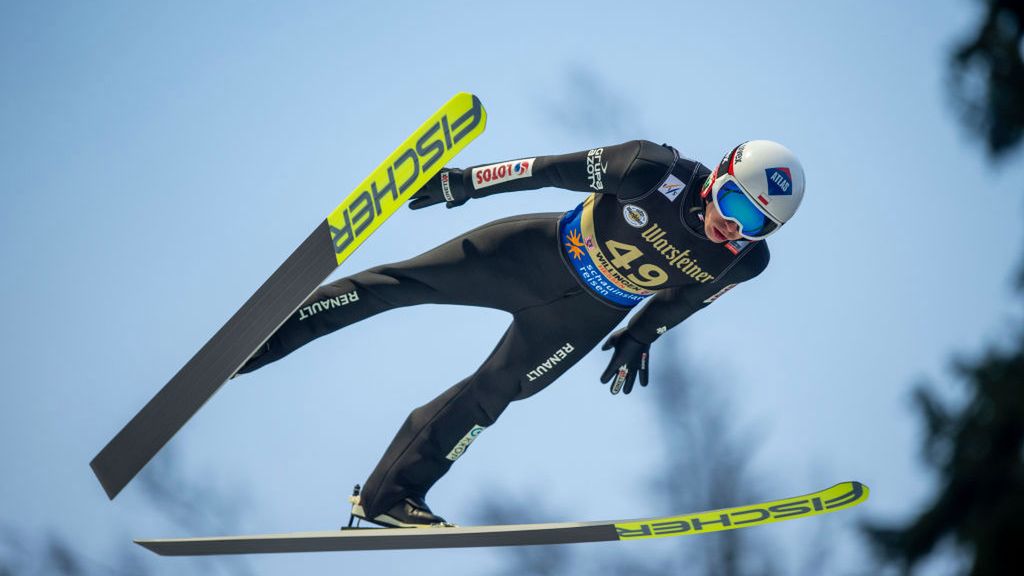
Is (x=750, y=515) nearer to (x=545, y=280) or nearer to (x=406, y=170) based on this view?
(x=545, y=280)

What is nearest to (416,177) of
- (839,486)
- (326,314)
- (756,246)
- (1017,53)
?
(326,314)

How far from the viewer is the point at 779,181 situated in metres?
4.46

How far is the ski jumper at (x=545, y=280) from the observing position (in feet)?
15.2

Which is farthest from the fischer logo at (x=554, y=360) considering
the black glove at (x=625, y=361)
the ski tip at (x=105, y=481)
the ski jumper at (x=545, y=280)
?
the ski tip at (x=105, y=481)

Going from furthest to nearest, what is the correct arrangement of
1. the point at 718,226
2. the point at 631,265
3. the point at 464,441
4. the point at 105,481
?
the point at 464,441
the point at 105,481
the point at 631,265
the point at 718,226

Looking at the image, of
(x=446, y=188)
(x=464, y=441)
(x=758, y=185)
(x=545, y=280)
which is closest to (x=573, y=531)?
(x=464, y=441)

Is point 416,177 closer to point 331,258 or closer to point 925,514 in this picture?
point 331,258

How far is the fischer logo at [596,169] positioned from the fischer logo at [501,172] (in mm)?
251

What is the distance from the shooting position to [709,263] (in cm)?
476

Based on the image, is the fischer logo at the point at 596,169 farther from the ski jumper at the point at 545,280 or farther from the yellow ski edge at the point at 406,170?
the yellow ski edge at the point at 406,170

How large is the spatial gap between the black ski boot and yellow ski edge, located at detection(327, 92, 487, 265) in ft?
4.61

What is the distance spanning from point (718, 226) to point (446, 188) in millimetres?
1190

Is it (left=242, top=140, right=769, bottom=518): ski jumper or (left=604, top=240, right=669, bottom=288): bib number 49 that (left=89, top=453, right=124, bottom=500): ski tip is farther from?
(left=604, top=240, right=669, bottom=288): bib number 49

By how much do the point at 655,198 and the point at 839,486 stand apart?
62.3 inches
